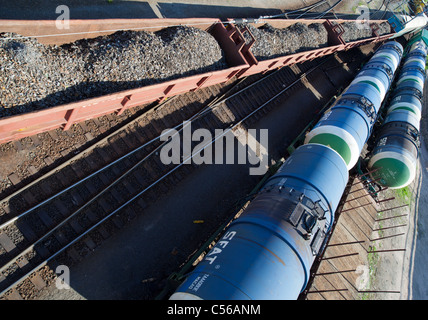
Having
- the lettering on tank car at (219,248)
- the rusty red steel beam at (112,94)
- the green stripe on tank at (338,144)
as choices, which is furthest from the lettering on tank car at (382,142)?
the lettering on tank car at (219,248)

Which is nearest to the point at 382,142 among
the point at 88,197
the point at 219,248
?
the point at 219,248

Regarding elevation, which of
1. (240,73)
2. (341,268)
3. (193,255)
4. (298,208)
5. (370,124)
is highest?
(370,124)

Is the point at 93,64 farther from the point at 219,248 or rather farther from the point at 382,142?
the point at 382,142

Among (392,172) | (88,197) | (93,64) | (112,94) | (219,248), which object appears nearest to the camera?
(219,248)

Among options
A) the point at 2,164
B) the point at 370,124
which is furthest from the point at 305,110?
the point at 2,164

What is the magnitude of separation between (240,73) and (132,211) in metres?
6.98

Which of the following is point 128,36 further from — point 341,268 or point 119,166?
point 341,268

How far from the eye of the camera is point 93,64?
7891mm

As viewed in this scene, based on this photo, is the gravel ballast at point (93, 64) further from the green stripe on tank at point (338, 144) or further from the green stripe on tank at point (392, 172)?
the green stripe on tank at point (392, 172)

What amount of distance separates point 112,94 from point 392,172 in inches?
505

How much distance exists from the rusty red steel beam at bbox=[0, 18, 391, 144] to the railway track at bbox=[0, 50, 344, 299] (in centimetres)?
111

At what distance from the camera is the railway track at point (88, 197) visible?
22.4 feet

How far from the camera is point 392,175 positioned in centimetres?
1329

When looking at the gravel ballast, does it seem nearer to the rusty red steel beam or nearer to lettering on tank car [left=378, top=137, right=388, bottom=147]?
the rusty red steel beam
